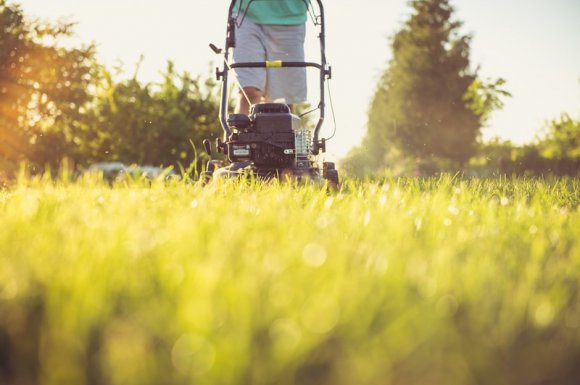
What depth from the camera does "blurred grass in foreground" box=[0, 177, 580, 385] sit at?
898mm

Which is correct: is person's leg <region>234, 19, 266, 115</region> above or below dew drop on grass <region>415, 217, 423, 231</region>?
above

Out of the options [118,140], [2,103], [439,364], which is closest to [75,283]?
[439,364]

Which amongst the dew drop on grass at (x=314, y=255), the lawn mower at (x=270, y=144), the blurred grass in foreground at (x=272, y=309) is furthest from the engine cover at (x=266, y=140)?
the dew drop on grass at (x=314, y=255)

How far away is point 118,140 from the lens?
11664 mm

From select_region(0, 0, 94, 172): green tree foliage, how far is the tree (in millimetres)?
13830

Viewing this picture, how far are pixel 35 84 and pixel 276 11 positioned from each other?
9154 millimetres

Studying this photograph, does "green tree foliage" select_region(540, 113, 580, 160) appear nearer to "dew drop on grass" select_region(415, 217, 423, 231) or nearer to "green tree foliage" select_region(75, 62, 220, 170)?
"green tree foliage" select_region(75, 62, 220, 170)

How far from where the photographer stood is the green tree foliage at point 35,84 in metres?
11.6

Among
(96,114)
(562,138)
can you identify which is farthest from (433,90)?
(96,114)

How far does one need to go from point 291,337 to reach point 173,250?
1.94 ft

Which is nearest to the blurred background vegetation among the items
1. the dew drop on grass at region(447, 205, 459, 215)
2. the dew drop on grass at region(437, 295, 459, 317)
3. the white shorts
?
the white shorts

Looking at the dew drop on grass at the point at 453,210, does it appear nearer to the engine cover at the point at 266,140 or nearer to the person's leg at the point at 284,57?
the engine cover at the point at 266,140

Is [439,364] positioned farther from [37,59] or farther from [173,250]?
[37,59]

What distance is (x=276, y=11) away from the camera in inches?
198
